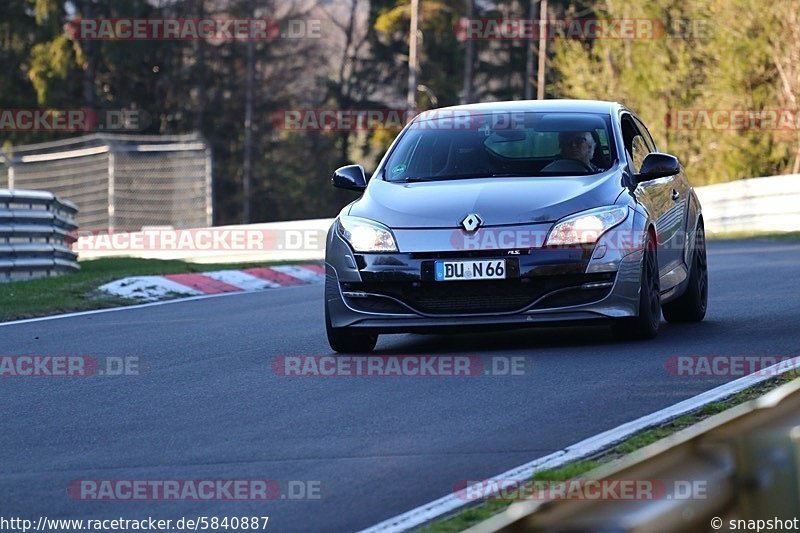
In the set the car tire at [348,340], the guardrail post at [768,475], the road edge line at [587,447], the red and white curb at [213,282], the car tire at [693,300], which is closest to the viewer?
the guardrail post at [768,475]

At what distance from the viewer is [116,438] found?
6.62 meters

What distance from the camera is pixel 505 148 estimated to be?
9.81 m

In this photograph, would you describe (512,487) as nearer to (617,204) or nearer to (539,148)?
(617,204)

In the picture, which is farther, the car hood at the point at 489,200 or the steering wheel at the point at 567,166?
the steering wheel at the point at 567,166

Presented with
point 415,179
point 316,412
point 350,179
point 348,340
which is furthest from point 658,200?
point 316,412

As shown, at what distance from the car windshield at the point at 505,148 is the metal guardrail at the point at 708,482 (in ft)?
20.6

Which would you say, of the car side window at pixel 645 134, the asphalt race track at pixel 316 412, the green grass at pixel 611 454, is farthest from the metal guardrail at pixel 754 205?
the green grass at pixel 611 454

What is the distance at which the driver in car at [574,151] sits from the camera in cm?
960

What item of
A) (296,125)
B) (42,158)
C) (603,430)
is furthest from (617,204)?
(296,125)

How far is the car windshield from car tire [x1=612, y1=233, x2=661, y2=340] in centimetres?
71

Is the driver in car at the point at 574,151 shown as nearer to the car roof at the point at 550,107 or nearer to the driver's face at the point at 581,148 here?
the driver's face at the point at 581,148

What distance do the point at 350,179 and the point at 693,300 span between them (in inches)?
100

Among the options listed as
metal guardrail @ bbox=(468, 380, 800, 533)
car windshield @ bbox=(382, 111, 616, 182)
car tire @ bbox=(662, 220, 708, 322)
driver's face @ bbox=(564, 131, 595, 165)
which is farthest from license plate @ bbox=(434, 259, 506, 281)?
metal guardrail @ bbox=(468, 380, 800, 533)

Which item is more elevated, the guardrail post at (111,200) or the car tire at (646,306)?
the car tire at (646,306)
